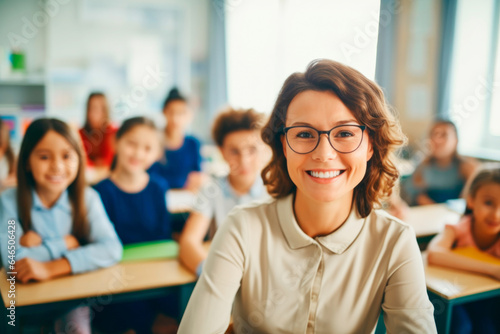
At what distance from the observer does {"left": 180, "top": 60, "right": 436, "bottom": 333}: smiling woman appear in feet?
3.50

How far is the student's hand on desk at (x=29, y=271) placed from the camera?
4.86ft

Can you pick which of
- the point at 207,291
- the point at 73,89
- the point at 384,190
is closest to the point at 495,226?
the point at 384,190

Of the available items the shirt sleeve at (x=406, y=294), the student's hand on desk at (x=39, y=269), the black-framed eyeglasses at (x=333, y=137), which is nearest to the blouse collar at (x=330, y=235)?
the shirt sleeve at (x=406, y=294)

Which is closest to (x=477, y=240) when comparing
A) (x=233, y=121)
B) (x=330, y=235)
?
(x=330, y=235)

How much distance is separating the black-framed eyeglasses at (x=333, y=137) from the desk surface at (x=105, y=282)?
0.81 m

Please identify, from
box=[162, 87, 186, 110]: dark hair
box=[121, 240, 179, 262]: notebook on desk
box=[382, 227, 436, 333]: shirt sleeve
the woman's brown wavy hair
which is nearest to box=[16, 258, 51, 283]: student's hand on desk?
box=[121, 240, 179, 262]: notebook on desk

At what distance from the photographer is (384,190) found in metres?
1.24

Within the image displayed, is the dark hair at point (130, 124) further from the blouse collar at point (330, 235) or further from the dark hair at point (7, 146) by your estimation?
the blouse collar at point (330, 235)

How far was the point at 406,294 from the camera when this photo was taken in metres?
1.10

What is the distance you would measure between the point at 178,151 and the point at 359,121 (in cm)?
283

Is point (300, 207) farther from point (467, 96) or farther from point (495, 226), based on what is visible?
point (467, 96)

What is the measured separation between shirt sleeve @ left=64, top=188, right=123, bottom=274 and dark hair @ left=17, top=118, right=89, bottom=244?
0.04 m

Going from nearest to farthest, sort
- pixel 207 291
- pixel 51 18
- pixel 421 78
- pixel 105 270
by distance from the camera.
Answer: pixel 207 291
pixel 105 270
pixel 421 78
pixel 51 18

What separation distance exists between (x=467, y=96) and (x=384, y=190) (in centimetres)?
343
